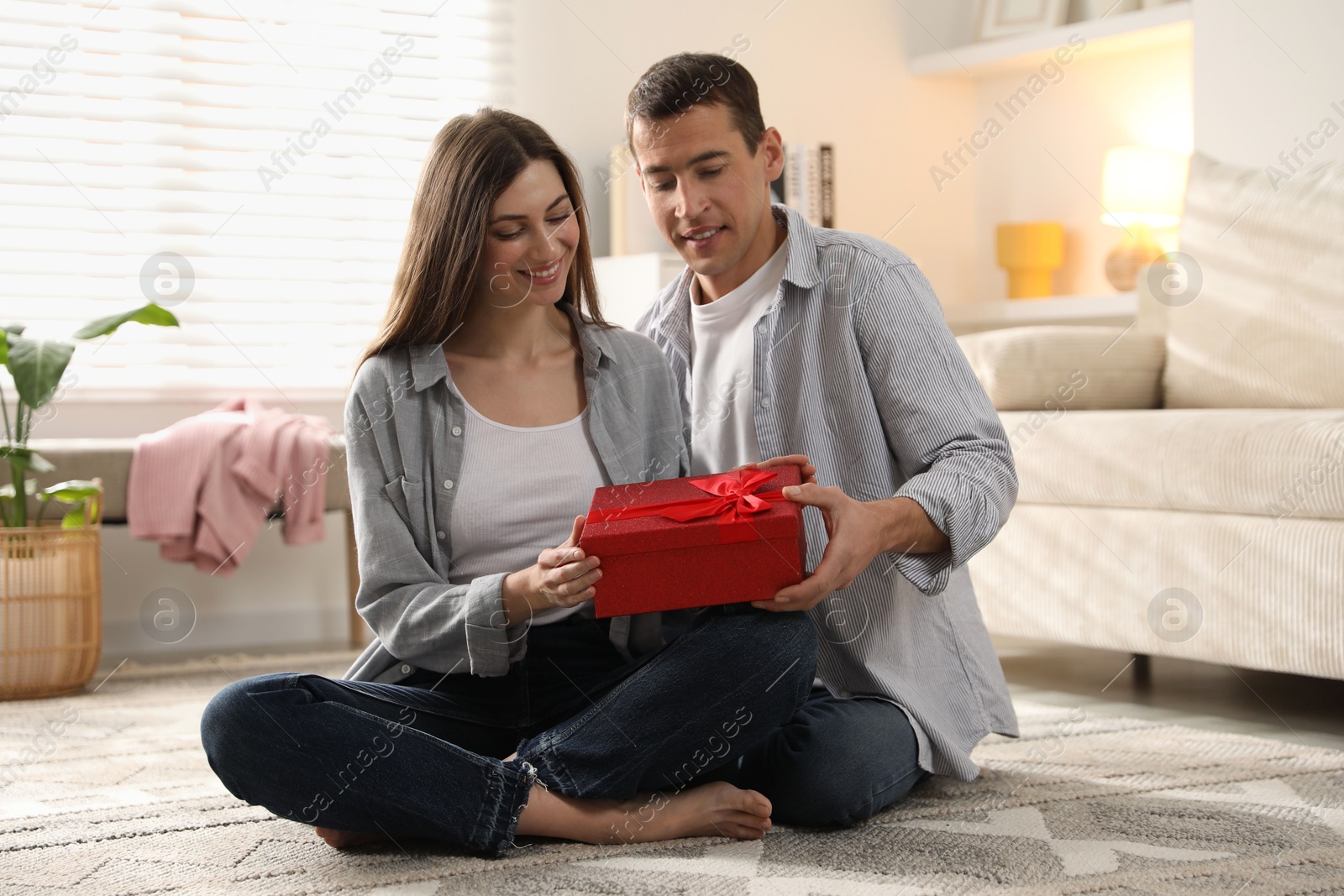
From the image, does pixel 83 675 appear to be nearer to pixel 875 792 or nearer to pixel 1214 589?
pixel 875 792

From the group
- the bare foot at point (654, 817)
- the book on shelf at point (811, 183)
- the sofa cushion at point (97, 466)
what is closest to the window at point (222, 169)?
the sofa cushion at point (97, 466)

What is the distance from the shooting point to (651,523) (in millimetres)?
1142

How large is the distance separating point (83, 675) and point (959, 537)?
1807mm

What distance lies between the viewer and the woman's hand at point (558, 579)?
1131 mm

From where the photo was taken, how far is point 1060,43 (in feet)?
11.1

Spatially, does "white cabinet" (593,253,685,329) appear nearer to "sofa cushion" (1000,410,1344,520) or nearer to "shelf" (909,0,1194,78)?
"sofa cushion" (1000,410,1344,520)

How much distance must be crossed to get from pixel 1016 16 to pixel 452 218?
107 inches

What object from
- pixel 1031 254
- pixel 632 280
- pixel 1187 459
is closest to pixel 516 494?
pixel 1187 459

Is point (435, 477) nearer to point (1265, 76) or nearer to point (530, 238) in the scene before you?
point (530, 238)

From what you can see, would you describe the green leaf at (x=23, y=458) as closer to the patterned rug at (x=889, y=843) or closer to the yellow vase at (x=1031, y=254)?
the patterned rug at (x=889, y=843)

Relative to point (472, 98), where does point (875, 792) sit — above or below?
below

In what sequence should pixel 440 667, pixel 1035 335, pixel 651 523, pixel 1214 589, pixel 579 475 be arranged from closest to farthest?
pixel 651 523
pixel 440 667
pixel 579 475
pixel 1214 589
pixel 1035 335

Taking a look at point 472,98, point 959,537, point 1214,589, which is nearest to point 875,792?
point 959,537

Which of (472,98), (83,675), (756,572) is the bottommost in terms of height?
(83,675)
